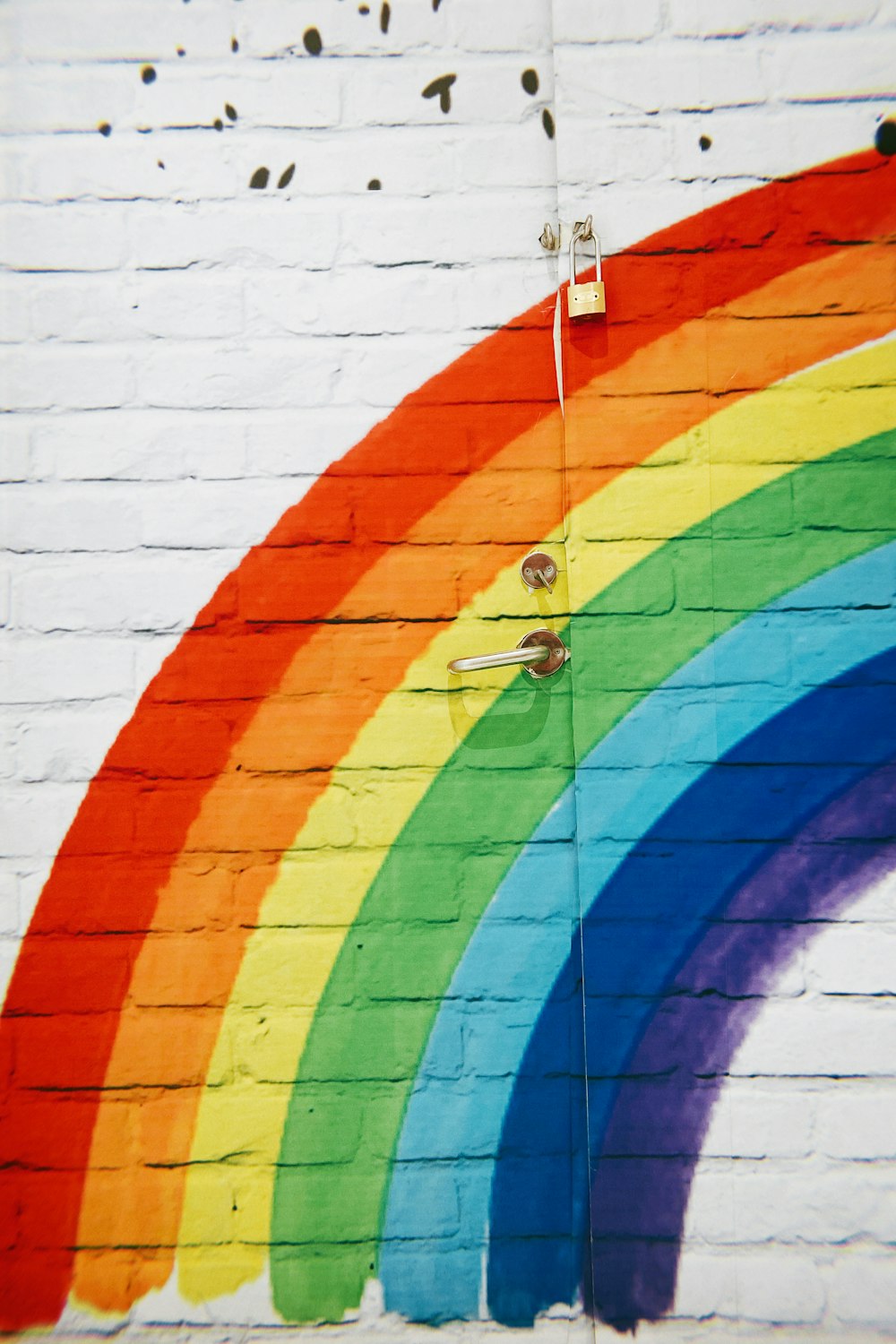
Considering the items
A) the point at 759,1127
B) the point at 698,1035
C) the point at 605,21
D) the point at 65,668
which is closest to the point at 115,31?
the point at 605,21

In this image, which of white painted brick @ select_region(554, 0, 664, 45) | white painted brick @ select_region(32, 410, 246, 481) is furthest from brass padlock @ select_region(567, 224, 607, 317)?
white painted brick @ select_region(32, 410, 246, 481)

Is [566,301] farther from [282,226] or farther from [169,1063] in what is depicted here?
[169,1063]

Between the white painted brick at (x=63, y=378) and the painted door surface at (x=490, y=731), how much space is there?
0.02 m

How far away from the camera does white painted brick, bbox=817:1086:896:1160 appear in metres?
1.11

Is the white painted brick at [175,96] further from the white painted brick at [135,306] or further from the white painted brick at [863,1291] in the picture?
the white painted brick at [863,1291]

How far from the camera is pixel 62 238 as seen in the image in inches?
46.1

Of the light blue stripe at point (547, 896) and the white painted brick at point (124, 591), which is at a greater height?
the white painted brick at point (124, 591)

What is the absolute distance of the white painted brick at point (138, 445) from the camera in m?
1.17

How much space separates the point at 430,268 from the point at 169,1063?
114 cm

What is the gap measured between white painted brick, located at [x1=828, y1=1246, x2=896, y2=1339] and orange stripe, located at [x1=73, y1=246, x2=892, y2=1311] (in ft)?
2.83

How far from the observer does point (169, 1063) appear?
1151mm

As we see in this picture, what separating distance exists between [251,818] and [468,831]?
0.30m

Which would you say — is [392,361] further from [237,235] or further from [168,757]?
[168,757]

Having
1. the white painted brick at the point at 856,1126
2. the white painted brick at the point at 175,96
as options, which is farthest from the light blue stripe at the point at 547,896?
the white painted brick at the point at 175,96
